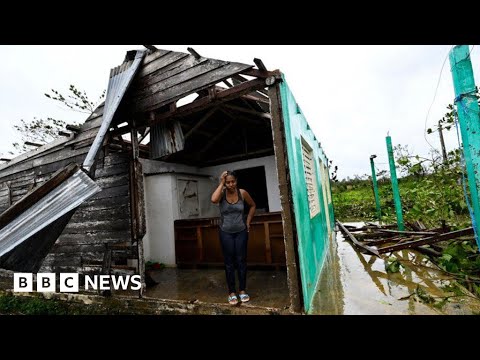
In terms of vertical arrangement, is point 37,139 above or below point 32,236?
above

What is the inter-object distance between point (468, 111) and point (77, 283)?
20.8 feet

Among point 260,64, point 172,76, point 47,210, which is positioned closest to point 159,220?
point 172,76

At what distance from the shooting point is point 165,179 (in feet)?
24.9

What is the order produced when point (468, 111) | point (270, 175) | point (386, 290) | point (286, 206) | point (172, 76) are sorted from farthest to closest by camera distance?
point (270, 175), point (172, 76), point (386, 290), point (286, 206), point (468, 111)

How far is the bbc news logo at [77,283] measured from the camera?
14.8ft

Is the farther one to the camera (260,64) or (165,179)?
(165,179)

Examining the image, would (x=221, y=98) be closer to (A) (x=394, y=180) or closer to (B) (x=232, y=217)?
(B) (x=232, y=217)

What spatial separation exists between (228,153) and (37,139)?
1151cm

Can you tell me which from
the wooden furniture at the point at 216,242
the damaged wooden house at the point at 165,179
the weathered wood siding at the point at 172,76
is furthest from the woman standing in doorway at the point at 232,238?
the wooden furniture at the point at 216,242

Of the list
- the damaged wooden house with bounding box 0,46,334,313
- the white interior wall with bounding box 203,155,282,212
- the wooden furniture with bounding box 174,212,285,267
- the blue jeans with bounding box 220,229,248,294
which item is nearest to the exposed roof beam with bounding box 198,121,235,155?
the damaged wooden house with bounding box 0,46,334,313
